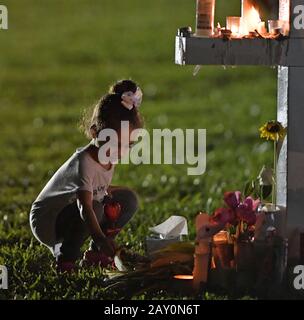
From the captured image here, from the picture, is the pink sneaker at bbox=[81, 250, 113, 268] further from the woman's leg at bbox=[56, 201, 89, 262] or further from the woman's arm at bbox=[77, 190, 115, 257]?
the woman's arm at bbox=[77, 190, 115, 257]

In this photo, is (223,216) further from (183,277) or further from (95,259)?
(95,259)

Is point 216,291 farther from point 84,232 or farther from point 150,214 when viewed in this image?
point 150,214

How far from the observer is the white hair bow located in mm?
5527

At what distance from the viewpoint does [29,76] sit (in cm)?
1166

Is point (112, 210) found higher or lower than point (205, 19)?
lower

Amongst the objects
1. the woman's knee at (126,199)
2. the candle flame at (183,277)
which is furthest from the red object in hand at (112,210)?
the candle flame at (183,277)

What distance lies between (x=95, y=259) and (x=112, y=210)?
235 mm

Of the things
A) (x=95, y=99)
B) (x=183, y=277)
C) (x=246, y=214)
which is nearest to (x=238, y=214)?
(x=246, y=214)

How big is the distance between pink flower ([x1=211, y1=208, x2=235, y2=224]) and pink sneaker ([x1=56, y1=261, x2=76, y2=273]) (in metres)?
0.68

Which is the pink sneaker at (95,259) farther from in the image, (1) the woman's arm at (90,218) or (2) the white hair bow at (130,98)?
(2) the white hair bow at (130,98)

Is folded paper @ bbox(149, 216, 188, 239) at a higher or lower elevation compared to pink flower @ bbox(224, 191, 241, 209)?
lower

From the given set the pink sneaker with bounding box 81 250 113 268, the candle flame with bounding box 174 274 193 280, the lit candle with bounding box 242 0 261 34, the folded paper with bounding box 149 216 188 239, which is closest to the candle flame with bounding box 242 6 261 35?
the lit candle with bounding box 242 0 261 34

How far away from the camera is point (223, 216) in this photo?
5.41m
